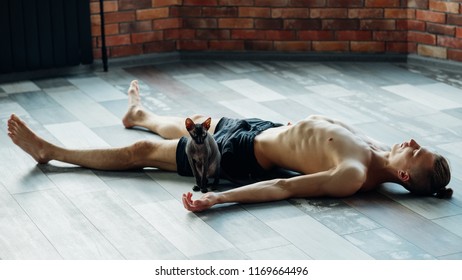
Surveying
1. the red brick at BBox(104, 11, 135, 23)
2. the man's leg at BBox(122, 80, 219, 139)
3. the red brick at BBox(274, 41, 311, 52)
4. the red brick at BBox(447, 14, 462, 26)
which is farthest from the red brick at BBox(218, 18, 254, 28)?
the man's leg at BBox(122, 80, 219, 139)

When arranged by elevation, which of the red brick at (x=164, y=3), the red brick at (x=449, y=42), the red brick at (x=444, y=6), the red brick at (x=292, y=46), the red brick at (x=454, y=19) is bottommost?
the red brick at (x=292, y=46)

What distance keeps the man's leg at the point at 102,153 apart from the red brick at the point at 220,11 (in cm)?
219

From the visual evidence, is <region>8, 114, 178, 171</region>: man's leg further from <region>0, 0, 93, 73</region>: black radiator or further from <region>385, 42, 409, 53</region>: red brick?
<region>385, 42, 409, 53</region>: red brick

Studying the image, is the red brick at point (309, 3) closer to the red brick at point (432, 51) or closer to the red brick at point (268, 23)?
the red brick at point (268, 23)

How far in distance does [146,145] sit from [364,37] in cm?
245

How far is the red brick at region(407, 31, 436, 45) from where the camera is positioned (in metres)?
5.75

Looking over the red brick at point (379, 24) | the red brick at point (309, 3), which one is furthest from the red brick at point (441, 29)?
the red brick at point (309, 3)

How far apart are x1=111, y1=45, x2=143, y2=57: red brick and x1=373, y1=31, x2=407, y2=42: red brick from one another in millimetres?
1557

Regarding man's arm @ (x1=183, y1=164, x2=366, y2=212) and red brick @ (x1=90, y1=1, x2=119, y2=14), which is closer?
man's arm @ (x1=183, y1=164, x2=366, y2=212)

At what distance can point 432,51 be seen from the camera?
227 inches

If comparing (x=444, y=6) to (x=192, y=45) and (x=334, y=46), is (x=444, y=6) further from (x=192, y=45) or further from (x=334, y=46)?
(x=192, y=45)

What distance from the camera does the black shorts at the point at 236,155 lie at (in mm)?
3732
